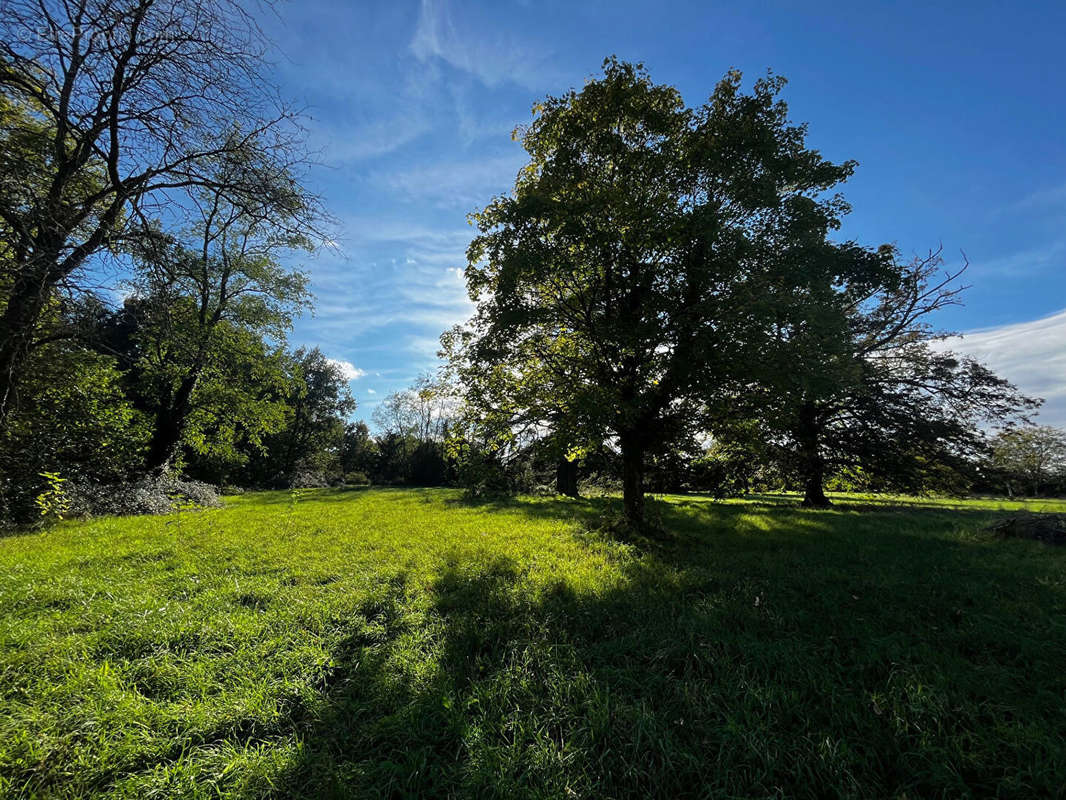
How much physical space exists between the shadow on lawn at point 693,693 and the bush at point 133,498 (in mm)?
12498

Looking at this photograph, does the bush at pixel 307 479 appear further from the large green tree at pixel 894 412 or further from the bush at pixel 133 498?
the large green tree at pixel 894 412

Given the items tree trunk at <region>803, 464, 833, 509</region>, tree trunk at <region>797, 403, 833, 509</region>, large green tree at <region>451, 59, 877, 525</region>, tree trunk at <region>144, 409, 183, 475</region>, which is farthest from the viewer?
tree trunk at <region>144, 409, 183, 475</region>

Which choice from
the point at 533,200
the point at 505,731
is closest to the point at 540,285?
the point at 533,200

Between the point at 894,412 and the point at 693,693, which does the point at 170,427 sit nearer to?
the point at 693,693

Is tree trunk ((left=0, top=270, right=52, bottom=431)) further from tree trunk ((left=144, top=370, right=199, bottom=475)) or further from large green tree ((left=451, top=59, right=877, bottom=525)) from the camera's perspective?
tree trunk ((left=144, top=370, right=199, bottom=475))

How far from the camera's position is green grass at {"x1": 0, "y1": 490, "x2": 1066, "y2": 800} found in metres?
2.51

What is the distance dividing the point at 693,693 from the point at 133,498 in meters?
17.5

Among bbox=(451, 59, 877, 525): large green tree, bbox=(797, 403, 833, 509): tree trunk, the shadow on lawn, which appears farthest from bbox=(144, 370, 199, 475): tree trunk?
bbox=(797, 403, 833, 509): tree trunk

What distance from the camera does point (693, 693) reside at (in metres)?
3.21

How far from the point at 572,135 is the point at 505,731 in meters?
11.6

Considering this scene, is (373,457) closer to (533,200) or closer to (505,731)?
(533,200)

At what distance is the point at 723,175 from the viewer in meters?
9.08

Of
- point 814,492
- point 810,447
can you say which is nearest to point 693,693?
point 810,447

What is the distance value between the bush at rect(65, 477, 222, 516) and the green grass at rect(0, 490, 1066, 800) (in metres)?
5.30
